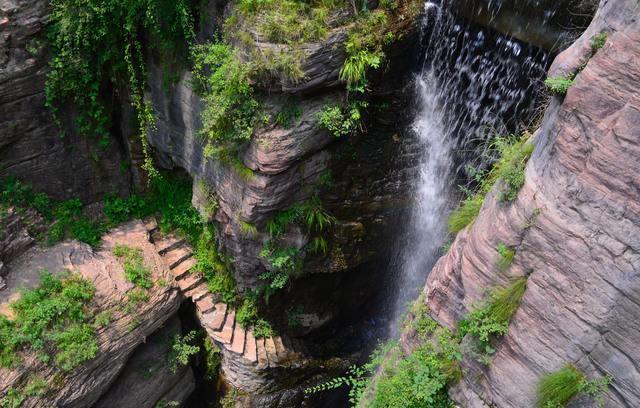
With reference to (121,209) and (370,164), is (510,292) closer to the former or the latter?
(370,164)

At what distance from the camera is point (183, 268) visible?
11125mm

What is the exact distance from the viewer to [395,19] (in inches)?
311

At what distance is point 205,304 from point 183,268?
100 cm

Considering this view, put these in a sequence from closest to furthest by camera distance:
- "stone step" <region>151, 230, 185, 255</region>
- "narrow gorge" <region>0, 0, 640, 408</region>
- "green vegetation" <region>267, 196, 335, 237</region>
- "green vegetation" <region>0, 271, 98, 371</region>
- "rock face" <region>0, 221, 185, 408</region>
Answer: "narrow gorge" <region>0, 0, 640, 408</region>
"green vegetation" <region>0, 271, 98, 371</region>
"rock face" <region>0, 221, 185, 408</region>
"green vegetation" <region>267, 196, 335, 237</region>
"stone step" <region>151, 230, 185, 255</region>

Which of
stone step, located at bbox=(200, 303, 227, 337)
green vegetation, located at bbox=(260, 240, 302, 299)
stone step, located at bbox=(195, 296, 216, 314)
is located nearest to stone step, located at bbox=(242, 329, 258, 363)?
stone step, located at bbox=(200, 303, 227, 337)

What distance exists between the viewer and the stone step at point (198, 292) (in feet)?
35.8

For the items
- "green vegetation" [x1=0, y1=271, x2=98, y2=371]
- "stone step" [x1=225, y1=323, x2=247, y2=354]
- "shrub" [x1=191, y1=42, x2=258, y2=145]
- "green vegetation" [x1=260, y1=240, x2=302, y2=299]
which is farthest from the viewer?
"stone step" [x1=225, y1=323, x2=247, y2=354]

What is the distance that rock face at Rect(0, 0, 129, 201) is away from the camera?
889 centimetres

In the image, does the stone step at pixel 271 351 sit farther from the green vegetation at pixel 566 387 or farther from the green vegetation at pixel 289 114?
the green vegetation at pixel 566 387

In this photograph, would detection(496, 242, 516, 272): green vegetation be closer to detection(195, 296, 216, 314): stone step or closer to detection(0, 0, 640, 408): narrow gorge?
detection(0, 0, 640, 408): narrow gorge

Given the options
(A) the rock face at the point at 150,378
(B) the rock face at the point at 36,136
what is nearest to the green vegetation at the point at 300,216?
(A) the rock face at the point at 150,378

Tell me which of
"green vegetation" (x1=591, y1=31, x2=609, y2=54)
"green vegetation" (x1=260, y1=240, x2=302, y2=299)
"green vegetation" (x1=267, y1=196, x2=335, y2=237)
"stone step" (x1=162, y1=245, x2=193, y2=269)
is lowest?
"stone step" (x1=162, y1=245, x2=193, y2=269)

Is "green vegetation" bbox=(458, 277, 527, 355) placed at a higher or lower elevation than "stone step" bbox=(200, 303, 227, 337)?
higher

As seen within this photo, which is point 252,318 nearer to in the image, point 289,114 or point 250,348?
point 250,348
